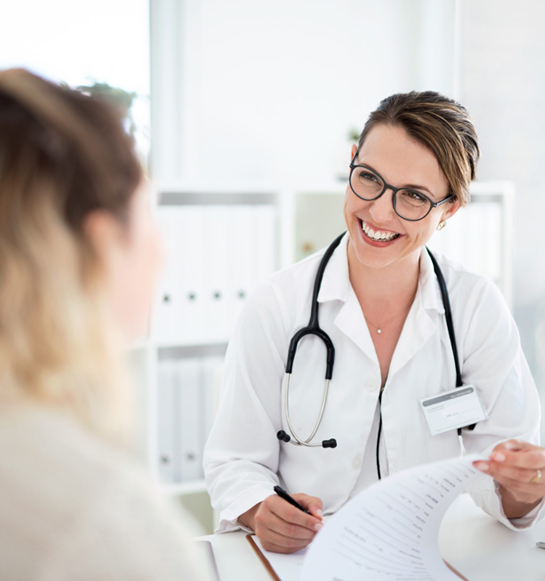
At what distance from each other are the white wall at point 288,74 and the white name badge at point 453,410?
3.93 ft

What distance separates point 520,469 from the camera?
925mm

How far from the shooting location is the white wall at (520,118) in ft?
6.63

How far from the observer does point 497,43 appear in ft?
7.10

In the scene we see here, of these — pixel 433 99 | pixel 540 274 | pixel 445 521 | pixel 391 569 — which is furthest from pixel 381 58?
pixel 391 569

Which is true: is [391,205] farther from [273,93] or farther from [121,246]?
[273,93]

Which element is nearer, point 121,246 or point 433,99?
point 121,246

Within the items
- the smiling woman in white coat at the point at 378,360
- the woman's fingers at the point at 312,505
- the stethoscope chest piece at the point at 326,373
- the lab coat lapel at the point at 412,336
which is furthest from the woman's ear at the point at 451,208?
the woman's fingers at the point at 312,505

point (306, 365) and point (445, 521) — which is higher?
point (306, 365)

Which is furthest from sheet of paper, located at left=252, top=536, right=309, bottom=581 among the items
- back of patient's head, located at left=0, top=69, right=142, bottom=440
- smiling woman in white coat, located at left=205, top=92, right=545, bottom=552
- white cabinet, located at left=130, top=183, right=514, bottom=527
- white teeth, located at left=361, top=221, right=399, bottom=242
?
white cabinet, located at left=130, top=183, right=514, bottom=527

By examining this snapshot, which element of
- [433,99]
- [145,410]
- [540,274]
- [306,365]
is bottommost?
[145,410]

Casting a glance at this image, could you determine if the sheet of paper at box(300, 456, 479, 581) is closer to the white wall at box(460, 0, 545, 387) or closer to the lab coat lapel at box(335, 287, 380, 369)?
the lab coat lapel at box(335, 287, 380, 369)

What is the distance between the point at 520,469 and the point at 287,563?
0.41 meters

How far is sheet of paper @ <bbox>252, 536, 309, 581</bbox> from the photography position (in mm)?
846

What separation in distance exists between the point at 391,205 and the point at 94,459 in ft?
2.91
